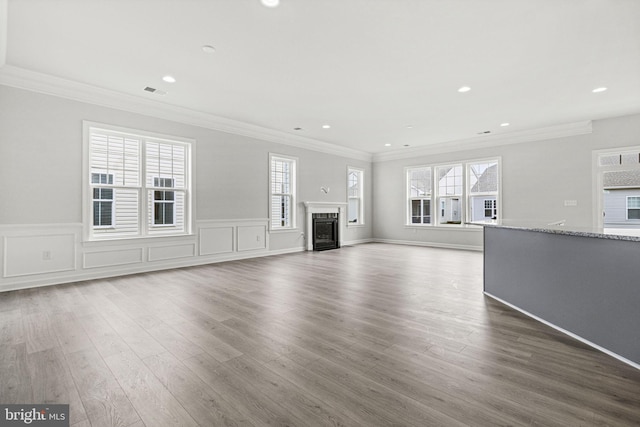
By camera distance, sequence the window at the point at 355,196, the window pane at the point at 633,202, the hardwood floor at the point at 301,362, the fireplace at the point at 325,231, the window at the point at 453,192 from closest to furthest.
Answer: the hardwood floor at the point at 301,362 < the window pane at the point at 633,202 < the window at the point at 453,192 < the fireplace at the point at 325,231 < the window at the point at 355,196

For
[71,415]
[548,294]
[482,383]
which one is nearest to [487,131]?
[548,294]

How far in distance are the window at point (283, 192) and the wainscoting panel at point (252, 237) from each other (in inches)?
15.7

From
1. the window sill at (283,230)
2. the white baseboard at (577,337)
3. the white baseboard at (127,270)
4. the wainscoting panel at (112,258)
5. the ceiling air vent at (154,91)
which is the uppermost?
the ceiling air vent at (154,91)

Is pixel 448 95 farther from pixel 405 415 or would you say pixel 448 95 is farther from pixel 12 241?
pixel 12 241

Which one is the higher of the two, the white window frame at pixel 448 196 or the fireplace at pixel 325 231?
the white window frame at pixel 448 196

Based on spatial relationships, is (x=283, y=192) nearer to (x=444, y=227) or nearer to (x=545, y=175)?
(x=444, y=227)

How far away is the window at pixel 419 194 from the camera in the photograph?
28.9ft

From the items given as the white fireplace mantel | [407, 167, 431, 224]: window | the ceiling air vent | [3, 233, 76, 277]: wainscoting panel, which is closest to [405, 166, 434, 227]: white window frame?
[407, 167, 431, 224]: window

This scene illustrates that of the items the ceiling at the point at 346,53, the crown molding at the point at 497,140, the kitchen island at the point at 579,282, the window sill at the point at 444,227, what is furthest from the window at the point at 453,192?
the kitchen island at the point at 579,282

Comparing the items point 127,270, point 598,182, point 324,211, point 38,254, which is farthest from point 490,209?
point 38,254

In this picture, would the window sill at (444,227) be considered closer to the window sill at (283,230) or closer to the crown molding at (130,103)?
the window sill at (283,230)

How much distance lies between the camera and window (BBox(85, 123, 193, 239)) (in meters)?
4.72

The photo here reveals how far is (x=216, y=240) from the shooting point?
19.9 feet

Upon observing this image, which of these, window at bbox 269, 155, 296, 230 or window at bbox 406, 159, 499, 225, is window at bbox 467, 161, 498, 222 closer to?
window at bbox 406, 159, 499, 225
